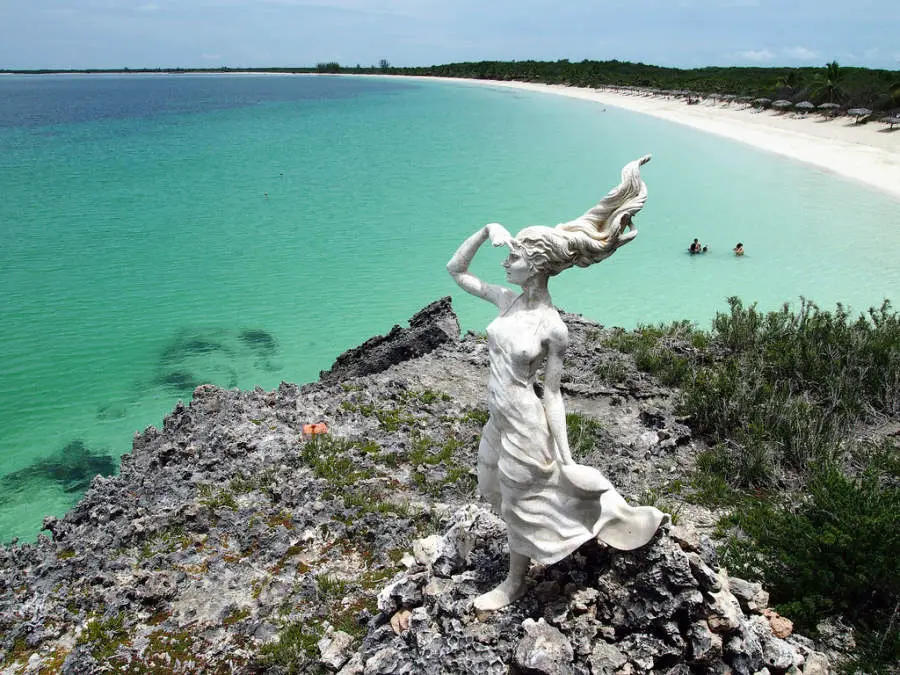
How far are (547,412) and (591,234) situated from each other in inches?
47.6

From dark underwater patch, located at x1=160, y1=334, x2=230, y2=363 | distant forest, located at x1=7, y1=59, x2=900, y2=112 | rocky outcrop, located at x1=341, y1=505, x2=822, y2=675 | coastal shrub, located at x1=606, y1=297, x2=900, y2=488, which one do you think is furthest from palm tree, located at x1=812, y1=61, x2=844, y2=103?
rocky outcrop, located at x1=341, y1=505, x2=822, y2=675

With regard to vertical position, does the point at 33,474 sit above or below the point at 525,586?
below

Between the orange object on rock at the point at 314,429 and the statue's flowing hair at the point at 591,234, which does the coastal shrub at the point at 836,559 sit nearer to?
the statue's flowing hair at the point at 591,234

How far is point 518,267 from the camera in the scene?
13.4ft

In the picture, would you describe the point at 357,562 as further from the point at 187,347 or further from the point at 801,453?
the point at 187,347

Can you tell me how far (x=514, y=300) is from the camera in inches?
167

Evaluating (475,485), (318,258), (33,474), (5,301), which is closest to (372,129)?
(318,258)

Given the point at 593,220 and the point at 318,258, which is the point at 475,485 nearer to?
the point at 593,220

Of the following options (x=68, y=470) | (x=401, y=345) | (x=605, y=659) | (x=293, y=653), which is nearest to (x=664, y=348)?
(x=401, y=345)

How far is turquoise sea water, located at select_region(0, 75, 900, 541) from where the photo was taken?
13.2 meters

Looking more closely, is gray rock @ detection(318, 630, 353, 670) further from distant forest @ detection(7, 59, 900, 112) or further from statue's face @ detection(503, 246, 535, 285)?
distant forest @ detection(7, 59, 900, 112)

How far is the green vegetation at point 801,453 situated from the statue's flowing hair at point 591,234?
127 inches

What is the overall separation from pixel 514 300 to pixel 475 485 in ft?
11.0

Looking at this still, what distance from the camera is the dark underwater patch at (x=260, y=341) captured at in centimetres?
1458
